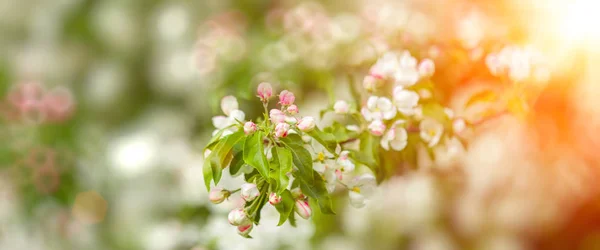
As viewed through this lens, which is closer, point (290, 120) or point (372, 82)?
point (290, 120)

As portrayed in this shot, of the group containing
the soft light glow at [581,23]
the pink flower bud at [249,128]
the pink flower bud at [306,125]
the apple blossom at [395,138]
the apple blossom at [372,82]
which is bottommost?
the soft light glow at [581,23]

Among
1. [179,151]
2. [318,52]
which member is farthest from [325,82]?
[179,151]

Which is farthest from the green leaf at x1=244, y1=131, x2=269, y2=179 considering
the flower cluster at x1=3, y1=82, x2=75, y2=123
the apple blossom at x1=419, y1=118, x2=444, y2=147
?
the flower cluster at x1=3, y1=82, x2=75, y2=123

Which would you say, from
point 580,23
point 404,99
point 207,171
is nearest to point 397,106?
point 404,99

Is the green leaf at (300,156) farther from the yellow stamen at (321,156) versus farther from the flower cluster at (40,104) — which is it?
the flower cluster at (40,104)

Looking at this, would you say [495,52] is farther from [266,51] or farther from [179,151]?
[179,151]

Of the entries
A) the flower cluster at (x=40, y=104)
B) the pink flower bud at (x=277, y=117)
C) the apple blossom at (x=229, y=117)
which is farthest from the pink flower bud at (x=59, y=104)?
the pink flower bud at (x=277, y=117)

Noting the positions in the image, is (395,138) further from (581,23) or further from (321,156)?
(581,23)
